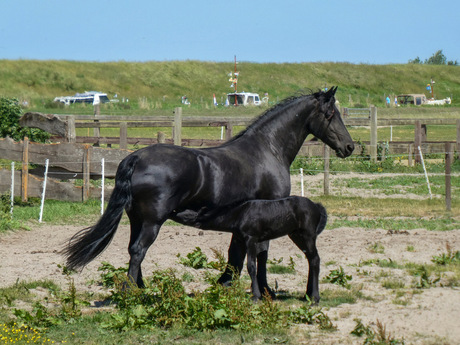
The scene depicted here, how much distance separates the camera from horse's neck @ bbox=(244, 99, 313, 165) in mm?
8562

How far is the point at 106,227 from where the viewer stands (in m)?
7.70

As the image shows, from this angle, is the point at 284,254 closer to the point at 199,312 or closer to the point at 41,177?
the point at 199,312

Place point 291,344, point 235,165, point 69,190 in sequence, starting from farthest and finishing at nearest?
point 69,190 < point 235,165 < point 291,344

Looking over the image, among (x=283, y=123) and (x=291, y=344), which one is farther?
(x=283, y=123)

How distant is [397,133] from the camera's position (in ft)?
131

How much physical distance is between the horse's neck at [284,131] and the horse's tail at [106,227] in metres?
1.60

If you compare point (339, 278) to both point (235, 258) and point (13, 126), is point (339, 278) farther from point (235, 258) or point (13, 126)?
point (13, 126)

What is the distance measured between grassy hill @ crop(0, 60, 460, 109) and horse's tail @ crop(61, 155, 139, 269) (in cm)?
4510

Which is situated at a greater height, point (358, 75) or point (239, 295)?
point (358, 75)

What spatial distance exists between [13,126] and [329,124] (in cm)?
1103

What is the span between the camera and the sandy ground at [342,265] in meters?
6.56

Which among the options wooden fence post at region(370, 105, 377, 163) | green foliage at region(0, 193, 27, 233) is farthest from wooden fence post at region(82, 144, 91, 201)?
wooden fence post at region(370, 105, 377, 163)

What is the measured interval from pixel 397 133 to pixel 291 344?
115 ft

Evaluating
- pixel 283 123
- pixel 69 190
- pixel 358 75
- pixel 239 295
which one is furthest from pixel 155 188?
pixel 358 75
